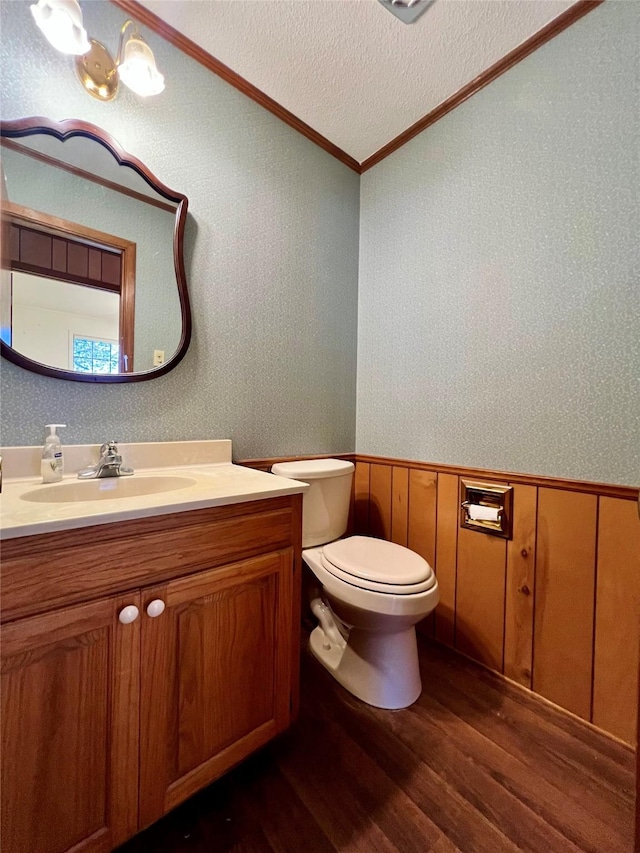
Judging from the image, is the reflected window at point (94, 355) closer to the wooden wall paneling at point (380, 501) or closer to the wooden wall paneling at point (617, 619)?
the wooden wall paneling at point (380, 501)

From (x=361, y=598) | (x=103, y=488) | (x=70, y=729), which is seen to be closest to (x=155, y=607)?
(x=70, y=729)

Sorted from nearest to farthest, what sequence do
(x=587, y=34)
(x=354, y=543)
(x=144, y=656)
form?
1. (x=144, y=656)
2. (x=587, y=34)
3. (x=354, y=543)

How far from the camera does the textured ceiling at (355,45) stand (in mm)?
1160

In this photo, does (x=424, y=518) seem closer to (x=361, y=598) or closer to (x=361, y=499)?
(x=361, y=499)

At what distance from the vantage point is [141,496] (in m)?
0.88

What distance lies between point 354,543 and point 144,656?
83cm

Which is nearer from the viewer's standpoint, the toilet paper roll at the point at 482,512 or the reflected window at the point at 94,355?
the reflected window at the point at 94,355

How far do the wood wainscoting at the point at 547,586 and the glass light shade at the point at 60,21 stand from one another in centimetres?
139

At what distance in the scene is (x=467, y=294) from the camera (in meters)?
1.42

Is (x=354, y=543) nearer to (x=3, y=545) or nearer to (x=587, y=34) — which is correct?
(x=3, y=545)

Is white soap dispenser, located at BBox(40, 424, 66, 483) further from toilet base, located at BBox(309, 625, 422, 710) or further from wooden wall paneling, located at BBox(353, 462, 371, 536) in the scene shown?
wooden wall paneling, located at BBox(353, 462, 371, 536)

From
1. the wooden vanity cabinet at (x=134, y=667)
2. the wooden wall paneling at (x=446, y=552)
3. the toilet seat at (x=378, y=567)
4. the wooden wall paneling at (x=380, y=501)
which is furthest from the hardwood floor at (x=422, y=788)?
the wooden wall paneling at (x=380, y=501)

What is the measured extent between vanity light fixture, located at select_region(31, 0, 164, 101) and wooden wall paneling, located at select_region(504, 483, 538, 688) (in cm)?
186

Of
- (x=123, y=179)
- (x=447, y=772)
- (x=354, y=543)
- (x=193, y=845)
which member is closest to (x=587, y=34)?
(x=123, y=179)
